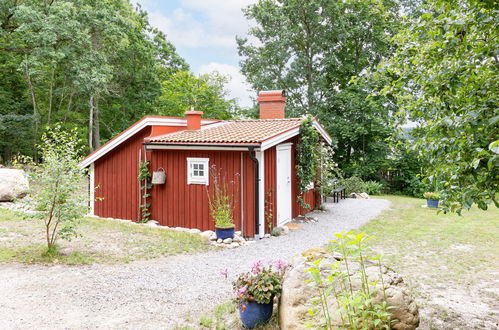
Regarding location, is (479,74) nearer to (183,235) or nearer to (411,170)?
(183,235)

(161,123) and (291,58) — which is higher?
(291,58)

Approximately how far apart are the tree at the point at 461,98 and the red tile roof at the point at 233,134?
16.4ft

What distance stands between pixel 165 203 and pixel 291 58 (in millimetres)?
15214

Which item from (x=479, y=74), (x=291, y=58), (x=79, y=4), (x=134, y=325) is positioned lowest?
(x=134, y=325)

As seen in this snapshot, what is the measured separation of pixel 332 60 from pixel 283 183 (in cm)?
1340

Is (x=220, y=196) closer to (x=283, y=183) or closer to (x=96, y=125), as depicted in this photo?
(x=283, y=183)

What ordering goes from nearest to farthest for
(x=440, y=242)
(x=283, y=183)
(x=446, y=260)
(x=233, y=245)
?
(x=446, y=260) < (x=233, y=245) < (x=440, y=242) < (x=283, y=183)

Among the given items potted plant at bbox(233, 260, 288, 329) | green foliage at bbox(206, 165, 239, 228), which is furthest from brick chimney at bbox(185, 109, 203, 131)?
potted plant at bbox(233, 260, 288, 329)

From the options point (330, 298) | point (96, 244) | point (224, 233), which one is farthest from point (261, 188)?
point (330, 298)

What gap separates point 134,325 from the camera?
449 centimetres

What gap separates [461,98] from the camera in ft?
12.5

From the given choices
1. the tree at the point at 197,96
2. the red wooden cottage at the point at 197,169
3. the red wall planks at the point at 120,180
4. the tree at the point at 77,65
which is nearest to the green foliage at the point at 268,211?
the red wooden cottage at the point at 197,169

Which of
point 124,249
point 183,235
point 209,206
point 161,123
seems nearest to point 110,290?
A: point 124,249

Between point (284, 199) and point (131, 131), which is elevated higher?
point (131, 131)
